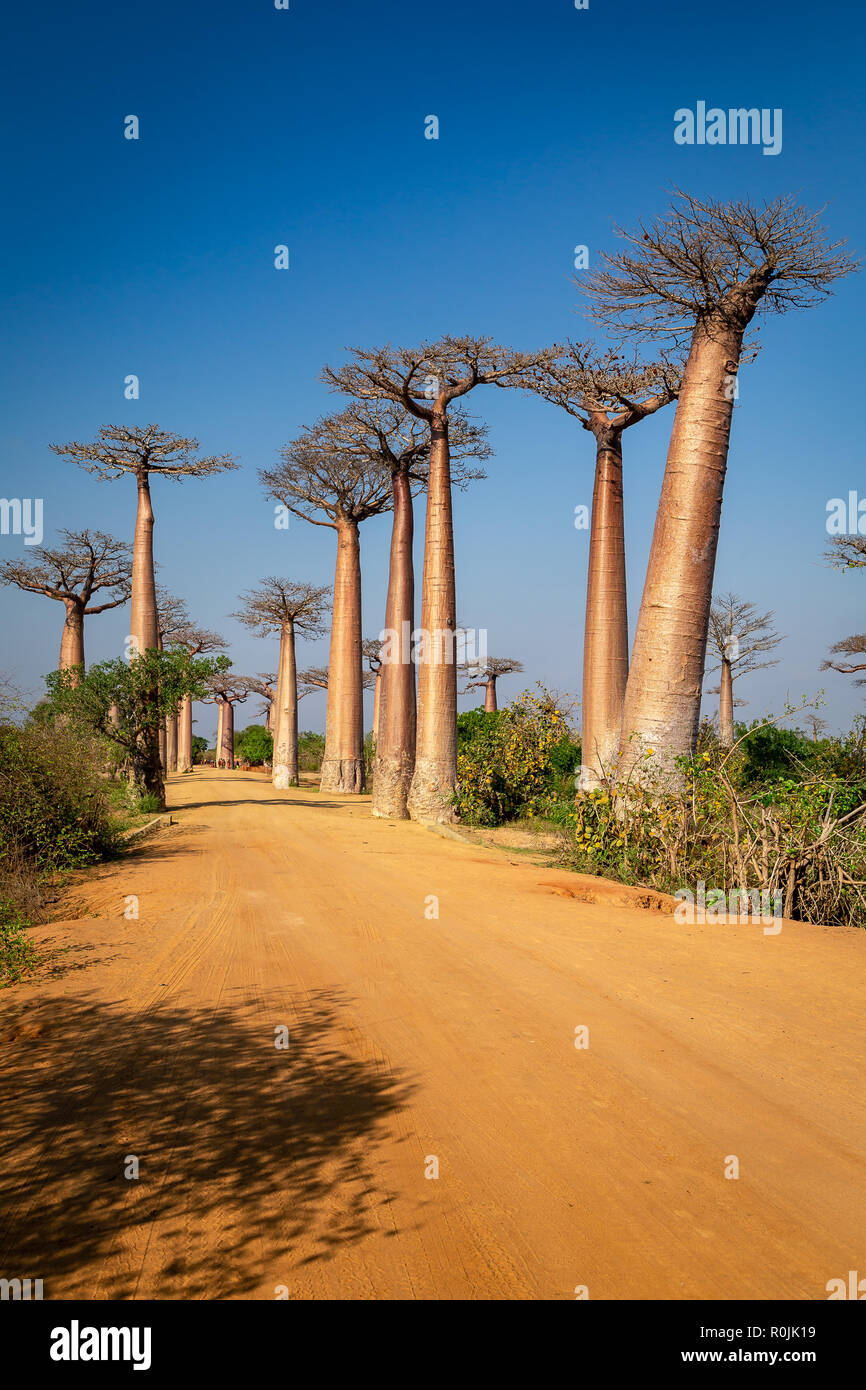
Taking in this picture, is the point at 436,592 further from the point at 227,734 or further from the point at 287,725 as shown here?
the point at 227,734

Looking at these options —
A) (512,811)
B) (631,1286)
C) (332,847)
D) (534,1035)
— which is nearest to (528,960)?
(534,1035)

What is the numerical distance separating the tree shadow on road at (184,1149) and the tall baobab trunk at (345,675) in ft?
60.0

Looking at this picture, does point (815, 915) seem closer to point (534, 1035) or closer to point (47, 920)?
point (534, 1035)

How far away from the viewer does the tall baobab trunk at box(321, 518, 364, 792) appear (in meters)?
21.9

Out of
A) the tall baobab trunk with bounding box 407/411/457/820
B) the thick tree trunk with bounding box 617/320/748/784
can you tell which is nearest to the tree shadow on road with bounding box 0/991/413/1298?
the thick tree trunk with bounding box 617/320/748/784

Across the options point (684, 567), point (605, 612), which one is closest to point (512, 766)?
point (605, 612)

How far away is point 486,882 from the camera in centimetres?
771

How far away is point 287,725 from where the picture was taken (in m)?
25.6

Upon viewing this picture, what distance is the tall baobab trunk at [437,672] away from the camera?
1386 centimetres

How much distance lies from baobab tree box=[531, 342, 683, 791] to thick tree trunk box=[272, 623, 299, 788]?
44.4 feet

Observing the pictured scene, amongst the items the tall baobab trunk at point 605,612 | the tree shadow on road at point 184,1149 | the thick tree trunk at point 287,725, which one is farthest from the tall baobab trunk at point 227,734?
the tree shadow on road at point 184,1149
